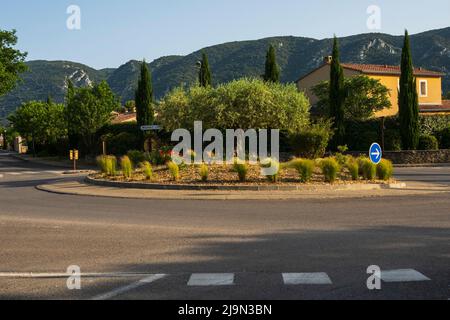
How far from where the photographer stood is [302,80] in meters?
62.2

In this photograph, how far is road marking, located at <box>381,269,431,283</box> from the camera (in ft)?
21.5

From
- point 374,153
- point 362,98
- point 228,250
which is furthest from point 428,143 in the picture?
point 228,250

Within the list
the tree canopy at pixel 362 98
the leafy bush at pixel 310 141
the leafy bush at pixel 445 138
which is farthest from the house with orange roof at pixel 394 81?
the leafy bush at pixel 310 141

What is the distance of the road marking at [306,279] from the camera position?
256 inches

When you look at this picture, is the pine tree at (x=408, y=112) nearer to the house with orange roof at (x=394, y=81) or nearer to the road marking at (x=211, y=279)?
the house with orange roof at (x=394, y=81)

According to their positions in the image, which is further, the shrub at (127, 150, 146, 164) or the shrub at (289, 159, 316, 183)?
the shrub at (127, 150, 146, 164)

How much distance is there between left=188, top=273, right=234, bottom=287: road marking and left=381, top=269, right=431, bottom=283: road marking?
187cm

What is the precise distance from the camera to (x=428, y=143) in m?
39.7

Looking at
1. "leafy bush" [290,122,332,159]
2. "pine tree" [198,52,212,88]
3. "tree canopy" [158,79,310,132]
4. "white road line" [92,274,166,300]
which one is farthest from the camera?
"pine tree" [198,52,212,88]

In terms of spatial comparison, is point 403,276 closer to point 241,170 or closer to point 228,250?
point 228,250

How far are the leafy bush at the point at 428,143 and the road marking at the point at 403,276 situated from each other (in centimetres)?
3491

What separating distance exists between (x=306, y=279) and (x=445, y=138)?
37561 millimetres

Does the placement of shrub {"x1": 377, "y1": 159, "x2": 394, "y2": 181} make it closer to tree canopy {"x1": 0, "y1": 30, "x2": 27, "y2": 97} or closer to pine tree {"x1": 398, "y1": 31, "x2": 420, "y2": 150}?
Answer: pine tree {"x1": 398, "y1": 31, "x2": 420, "y2": 150}

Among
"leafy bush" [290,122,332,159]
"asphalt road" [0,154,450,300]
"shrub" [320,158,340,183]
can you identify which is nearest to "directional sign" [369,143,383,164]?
"shrub" [320,158,340,183]
